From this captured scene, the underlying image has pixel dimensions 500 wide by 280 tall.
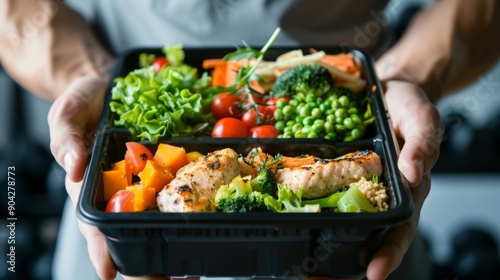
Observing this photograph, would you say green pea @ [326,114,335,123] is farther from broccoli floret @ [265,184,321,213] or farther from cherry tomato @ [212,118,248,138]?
broccoli floret @ [265,184,321,213]

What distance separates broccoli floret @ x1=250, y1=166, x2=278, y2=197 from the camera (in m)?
1.77

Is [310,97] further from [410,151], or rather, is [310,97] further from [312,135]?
[410,151]

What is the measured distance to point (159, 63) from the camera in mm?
2471

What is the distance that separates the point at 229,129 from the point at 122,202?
0.50m

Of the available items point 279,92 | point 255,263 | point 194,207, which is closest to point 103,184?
point 194,207

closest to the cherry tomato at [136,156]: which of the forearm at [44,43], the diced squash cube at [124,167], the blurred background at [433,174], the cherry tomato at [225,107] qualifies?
the diced squash cube at [124,167]

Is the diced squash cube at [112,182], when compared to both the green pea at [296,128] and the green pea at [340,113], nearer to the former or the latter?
the green pea at [296,128]

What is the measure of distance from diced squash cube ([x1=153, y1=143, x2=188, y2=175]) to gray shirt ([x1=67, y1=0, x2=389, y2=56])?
2.44 ft

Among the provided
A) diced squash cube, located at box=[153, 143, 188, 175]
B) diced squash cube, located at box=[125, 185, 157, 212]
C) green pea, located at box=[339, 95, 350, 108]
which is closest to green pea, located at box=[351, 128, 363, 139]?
→ green pea, located at box=[339, 95, 350, 108]

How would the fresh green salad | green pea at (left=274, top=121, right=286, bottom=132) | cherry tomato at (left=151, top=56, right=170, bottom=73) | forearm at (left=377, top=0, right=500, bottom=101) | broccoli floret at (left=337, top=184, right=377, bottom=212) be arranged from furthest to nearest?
forearm at (left=377, top=0, right=500, bottom=101)
cherry tomato at (left=151, top=56, right=170, bottom=73)
green pea at (left=274, top=121, right=286, bottom=132)
the fresh green salad
broccoli floret at (left=337, top=184, right=377, bottom=212)

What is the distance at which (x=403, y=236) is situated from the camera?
1751 mm

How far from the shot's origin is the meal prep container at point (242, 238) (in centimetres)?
157

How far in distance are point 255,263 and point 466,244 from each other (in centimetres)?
204

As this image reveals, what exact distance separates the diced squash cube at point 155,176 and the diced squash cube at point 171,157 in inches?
2.0
